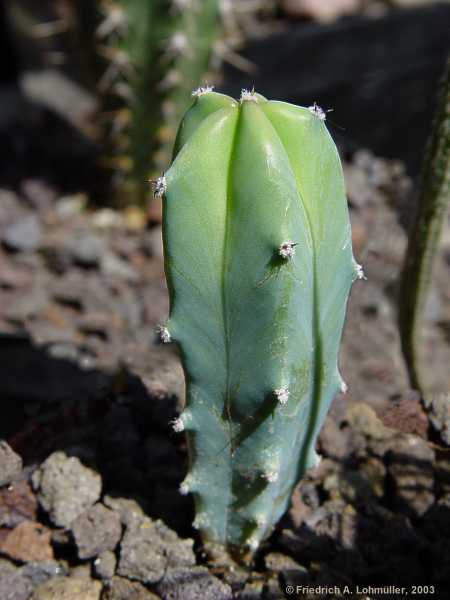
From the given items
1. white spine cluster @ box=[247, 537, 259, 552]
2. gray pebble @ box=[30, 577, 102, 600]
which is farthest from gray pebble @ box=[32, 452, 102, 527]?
white spine cluster @ box=[247, 537, 259, 552]

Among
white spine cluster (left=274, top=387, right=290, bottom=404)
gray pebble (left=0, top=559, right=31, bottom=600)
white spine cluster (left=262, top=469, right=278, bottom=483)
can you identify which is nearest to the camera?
white spine cluster (left=274, top=387, right=290, bottom=404)

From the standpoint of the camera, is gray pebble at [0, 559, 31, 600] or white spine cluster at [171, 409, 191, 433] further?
gray pebble at [0, 559, 31, 600]

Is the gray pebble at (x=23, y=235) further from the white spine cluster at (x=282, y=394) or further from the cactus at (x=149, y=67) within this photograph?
the white spine cluster at (x=282, y=394)

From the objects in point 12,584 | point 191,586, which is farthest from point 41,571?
point 191,586

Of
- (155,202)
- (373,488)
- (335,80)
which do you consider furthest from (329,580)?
(335,80)

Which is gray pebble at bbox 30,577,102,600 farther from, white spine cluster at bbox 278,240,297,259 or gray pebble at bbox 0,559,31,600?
white spine cluster at bbox 278,240,297,259

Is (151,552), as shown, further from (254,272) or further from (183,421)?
(254,272)

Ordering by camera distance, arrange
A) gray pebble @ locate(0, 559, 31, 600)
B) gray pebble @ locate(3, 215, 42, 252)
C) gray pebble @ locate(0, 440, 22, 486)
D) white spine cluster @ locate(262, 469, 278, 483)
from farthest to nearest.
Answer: gray pebble @ locate(3, 215, 42, 252)
gray pebble @ locate(0, 440, 22, 486)
gray pebble @ locate(0, 559, 31, 600)
white spine cluster @ locate(262, 469, 278, 483)
